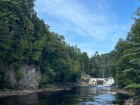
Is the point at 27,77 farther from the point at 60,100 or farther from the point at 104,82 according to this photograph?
the point at 104,82

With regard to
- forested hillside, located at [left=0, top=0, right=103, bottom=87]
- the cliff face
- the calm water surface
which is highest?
forested hillside, located at [left=0, top=0, right=103, bottom=87]

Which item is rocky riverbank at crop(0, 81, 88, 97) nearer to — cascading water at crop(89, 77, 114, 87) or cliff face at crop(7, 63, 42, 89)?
cliff face at crop(7, 63, 42, 89)

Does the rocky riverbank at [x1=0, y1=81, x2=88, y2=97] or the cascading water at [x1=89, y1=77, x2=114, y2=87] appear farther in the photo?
the cascading water at [x1=89, y1=77, x2=114, y2=87]

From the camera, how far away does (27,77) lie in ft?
162

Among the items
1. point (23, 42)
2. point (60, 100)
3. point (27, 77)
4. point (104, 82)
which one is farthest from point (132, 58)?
point (104, 82)

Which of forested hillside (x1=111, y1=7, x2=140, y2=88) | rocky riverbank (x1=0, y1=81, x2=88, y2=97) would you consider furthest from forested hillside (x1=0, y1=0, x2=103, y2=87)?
forested hillside (x1=111, y1=7, x2=140, y2=88)

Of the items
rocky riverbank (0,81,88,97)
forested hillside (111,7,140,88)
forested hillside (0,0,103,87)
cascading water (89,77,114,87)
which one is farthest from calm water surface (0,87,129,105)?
cascading water (89,77,114,87)

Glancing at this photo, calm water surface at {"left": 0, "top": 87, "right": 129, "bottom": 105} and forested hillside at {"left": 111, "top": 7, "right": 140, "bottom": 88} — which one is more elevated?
forested hillside at {"left": 111, "top": 7, "right": 140, "bottom": 88}

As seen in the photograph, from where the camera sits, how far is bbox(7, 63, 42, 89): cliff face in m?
42.8

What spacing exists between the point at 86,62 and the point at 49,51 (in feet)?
204

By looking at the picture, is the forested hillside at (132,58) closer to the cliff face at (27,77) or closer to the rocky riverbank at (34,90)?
the rocky riverbank at (34,90)

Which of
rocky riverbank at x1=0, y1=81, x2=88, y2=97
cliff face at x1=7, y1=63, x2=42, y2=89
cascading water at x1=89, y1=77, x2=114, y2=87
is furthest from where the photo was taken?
cascading water at x1=89, y1=77, x2=114, y2=87

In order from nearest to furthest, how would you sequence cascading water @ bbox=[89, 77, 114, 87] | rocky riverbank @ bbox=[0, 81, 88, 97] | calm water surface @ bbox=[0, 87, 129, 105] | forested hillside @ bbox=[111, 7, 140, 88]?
forested hillside @ bbox=[111, 7, 140, 88], calm water surface @ bbox=[0, 87, 129, 105], rocky riverbank @ bbox=[0, 81, 88, 97], cascading water @ bbox=[89, 77, 114, 87]

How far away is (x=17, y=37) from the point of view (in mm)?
46219
